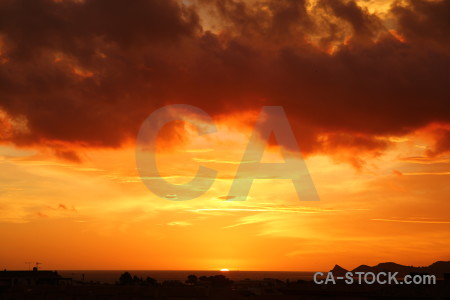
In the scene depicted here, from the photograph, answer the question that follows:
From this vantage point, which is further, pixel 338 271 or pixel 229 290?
pixel 338 271

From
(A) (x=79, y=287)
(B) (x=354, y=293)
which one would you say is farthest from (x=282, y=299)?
(A) (x=79, y=287)

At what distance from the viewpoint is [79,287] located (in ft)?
210

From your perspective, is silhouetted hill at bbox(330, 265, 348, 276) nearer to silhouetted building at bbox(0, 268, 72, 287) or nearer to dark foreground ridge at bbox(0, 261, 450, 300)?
dark foreground ridge at bbox(0, 261, 450, 300)

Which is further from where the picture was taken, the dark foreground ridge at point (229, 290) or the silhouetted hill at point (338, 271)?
the silhouetted hill at point (338, 271)

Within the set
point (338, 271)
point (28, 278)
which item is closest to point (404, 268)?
point (338, 271)

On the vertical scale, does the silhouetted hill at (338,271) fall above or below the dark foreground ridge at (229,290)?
above

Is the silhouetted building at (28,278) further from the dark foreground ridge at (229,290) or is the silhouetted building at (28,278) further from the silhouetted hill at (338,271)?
the silhouetted hill at (338,271)

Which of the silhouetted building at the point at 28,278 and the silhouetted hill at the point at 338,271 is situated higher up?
the silhouetted hill at the point at 338,271

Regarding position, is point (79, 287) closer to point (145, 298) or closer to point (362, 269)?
point (145, 298)

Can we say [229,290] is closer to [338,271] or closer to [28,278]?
[338,271]

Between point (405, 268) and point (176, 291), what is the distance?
30.9 m

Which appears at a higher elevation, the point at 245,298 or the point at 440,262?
the point at 440,262

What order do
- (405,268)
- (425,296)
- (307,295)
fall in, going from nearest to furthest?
(425,296)
(307,295)
(405,268)

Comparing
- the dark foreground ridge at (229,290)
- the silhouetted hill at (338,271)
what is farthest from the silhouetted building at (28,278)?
the silhouetted hill at (338,271)
